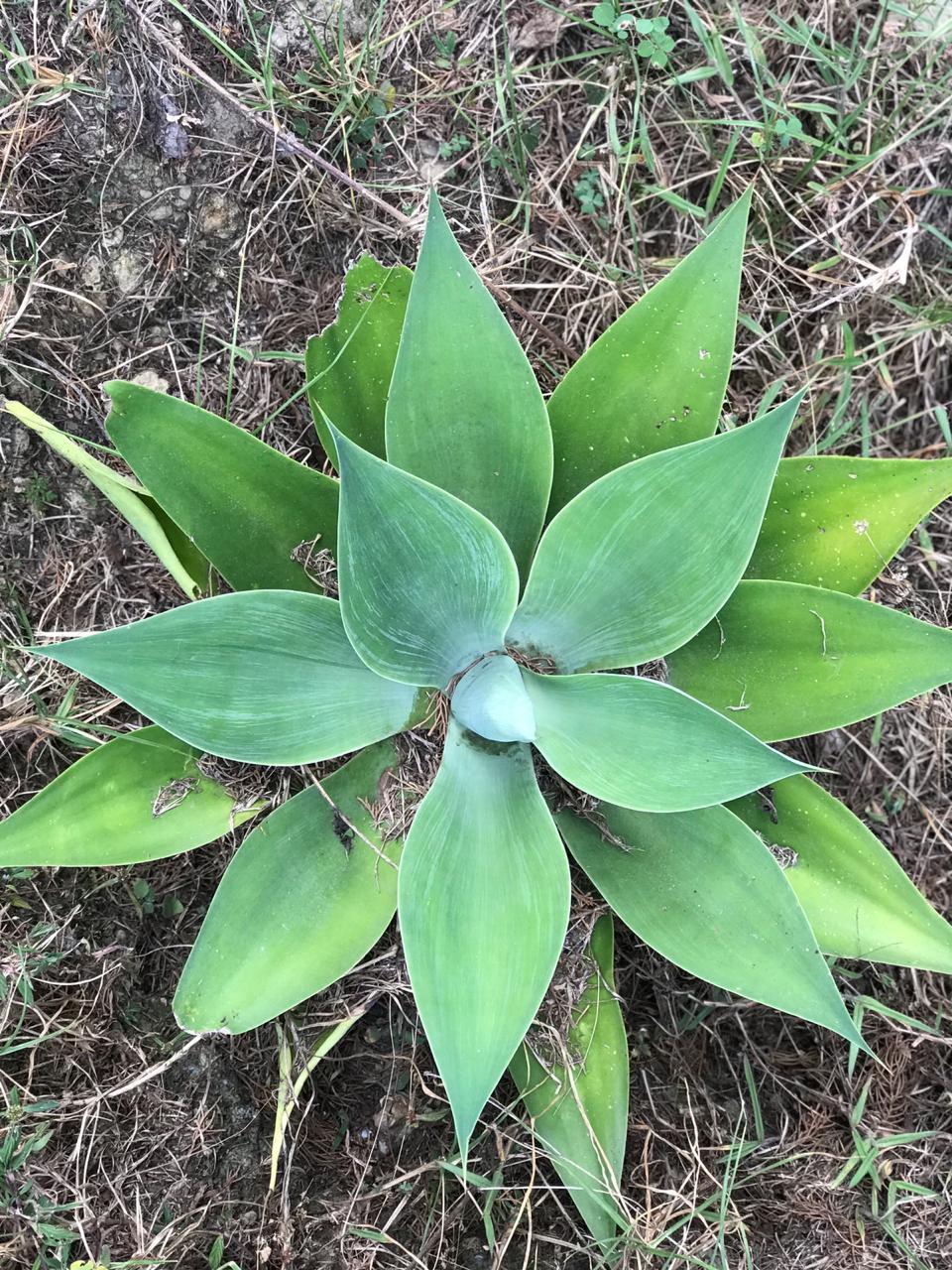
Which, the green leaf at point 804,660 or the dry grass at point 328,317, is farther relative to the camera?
the dry grass at point 328,317

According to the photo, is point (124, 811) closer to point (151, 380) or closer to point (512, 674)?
point (512, 674)

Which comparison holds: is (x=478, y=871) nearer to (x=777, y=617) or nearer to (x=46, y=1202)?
(x=777, y=617)

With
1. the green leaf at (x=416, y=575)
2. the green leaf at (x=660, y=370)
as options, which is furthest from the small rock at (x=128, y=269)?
the green leaf at (x=416, y=575)

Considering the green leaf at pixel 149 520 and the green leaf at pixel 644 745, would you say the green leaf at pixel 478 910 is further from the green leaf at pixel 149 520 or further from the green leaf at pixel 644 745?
the green leaf at pixel 149 520

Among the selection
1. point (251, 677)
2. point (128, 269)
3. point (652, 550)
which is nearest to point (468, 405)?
point (652, 550)

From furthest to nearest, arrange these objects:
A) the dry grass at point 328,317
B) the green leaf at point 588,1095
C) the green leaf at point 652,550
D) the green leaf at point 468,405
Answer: the dry grass at point 328,317 < the green leaf at point 588,1095 < the green leaf at point 468,405 < the green leaf at point 652,550

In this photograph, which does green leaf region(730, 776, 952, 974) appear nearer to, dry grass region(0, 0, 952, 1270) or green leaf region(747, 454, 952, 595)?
green leaf region(747, 454, 952, 595)

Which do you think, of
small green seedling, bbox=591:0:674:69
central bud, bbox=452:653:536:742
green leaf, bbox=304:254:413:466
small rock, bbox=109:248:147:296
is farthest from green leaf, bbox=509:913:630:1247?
small green seedling, bbox=591:0:674:69
